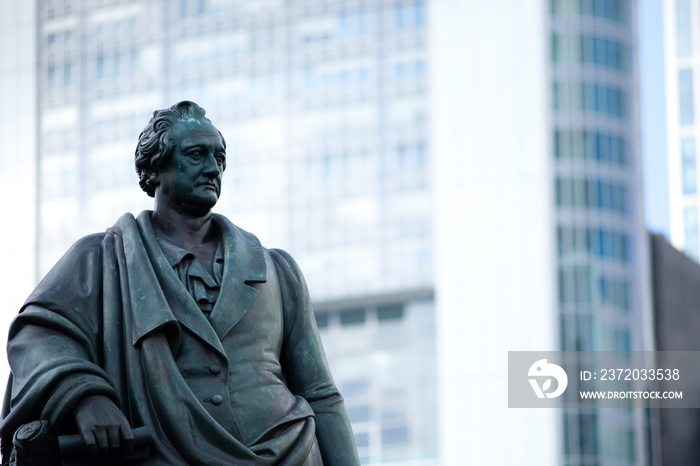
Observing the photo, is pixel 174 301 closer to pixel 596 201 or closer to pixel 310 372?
pixel 310 372

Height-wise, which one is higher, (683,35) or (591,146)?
(683,35)

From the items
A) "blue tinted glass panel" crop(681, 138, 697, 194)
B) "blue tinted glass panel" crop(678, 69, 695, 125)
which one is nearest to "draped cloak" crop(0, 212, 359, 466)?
"blue tinted glass panel" crop(681, 138, 697, 194)

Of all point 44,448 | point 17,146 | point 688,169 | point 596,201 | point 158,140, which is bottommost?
point 44,448

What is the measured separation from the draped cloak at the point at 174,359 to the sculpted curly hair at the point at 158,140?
0.84 ft

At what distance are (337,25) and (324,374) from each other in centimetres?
9550

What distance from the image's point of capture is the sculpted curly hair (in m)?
9.31

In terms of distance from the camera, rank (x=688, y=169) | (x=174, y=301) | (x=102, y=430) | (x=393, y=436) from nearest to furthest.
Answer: (x=102, y=430), (x=174, y=301), (x=393, y=436), (x=688, y=169)

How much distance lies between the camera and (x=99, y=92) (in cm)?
10975

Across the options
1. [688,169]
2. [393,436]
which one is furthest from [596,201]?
[688,169]

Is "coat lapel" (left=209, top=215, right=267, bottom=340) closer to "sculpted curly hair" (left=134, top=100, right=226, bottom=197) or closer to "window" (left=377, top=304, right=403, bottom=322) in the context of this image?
"sculpted curly hair" (left=134, top=100, right=226, bottom=197)

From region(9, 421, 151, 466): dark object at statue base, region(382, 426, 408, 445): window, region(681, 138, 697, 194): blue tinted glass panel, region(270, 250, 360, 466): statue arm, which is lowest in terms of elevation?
region(382, 426, 408, 445): window

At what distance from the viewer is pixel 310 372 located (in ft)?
30.9

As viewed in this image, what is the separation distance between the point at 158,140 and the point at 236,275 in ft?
2.54

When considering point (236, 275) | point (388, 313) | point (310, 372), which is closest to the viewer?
point (236, 275)
